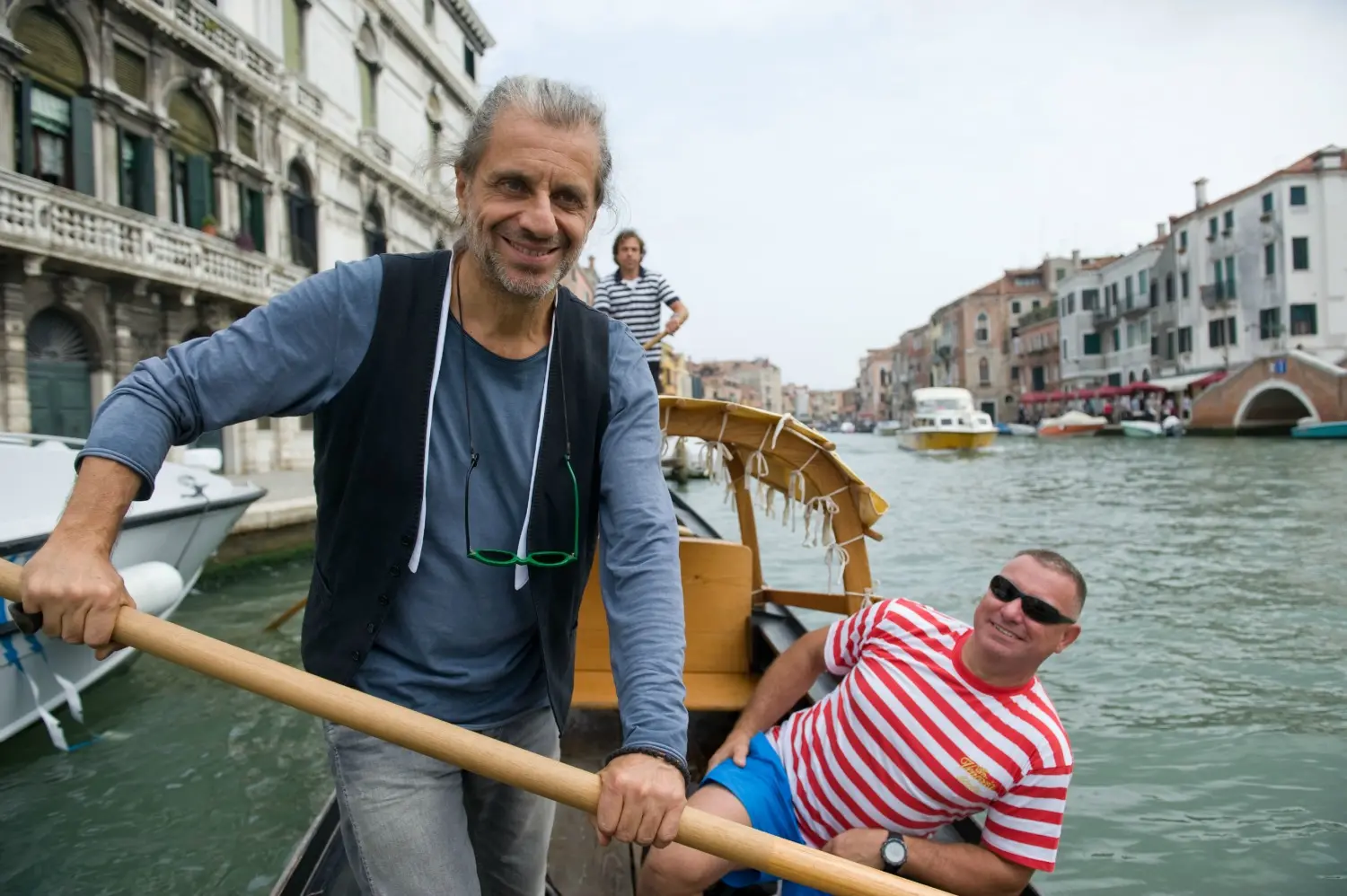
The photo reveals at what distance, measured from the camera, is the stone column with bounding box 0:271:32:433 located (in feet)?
29.0

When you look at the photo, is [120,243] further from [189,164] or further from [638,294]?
[638,294]

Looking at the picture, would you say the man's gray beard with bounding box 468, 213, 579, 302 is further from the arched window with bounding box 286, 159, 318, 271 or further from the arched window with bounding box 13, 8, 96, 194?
the arched window with bounding box 286, 159, 318, 271

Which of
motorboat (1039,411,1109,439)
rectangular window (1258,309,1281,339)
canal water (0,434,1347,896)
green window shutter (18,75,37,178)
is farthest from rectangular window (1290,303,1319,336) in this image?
green window shutter (18,75,37,178)

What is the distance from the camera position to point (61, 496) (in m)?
4.22

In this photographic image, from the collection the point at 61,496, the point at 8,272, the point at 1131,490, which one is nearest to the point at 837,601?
the point at 61,496

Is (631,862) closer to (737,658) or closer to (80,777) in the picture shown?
(737,658)

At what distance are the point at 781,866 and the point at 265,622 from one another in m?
6.15

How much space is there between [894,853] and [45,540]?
3.05m

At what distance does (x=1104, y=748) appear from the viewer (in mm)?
4398

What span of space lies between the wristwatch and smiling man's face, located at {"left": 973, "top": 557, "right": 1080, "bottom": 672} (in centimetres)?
42

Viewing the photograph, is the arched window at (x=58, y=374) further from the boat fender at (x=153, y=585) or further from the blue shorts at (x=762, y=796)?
the blue shorts at (x=762, y=796)

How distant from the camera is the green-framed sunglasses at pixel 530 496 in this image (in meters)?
1.25

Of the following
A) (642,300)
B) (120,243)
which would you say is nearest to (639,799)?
(642,300)

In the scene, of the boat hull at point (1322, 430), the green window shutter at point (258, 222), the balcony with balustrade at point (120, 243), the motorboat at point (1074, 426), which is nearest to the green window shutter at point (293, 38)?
the green window shutter at point (258, 222)
